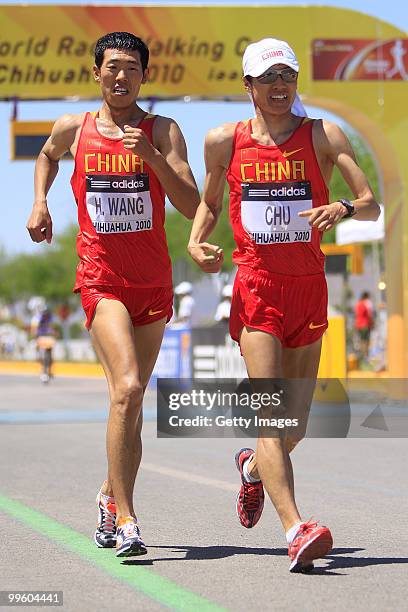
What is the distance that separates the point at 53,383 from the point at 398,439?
724 inches

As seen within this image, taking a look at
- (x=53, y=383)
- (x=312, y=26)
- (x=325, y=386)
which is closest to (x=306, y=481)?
(x=325, y=386)

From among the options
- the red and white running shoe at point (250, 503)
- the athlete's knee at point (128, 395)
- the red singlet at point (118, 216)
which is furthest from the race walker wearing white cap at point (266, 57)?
the red and white running shoe at point (250, 503)

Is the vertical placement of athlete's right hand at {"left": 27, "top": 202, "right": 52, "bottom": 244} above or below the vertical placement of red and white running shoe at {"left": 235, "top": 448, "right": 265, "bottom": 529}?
above

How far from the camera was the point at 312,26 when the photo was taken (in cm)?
1984

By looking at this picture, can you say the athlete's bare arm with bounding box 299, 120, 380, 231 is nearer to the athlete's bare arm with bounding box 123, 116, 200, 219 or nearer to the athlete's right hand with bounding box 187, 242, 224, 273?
the athlete's right hand with bounding box 187, 242, 224, 273

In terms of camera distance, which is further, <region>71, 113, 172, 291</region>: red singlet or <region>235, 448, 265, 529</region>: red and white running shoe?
<region>235, 448, 265, 529</region>: red and white running shoe

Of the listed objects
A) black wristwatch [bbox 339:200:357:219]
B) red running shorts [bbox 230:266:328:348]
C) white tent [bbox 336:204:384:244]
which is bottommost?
red running shorts [bbox 230:266:328:348]

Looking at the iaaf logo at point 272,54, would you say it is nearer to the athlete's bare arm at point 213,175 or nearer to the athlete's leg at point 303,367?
the athlete's bare arm at point 213,175

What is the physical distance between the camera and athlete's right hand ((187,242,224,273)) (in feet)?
20.6

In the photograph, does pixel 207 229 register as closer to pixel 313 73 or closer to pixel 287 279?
pixel 287 279

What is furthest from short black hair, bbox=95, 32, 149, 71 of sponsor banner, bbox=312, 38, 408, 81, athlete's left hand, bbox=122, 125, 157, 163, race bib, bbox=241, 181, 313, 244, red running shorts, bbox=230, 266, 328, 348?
sponsor banner, bbox=312, 38, 408, 81

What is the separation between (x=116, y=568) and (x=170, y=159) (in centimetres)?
187

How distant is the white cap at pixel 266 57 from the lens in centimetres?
626

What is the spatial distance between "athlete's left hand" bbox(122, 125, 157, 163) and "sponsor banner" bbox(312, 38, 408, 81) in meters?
13.8
